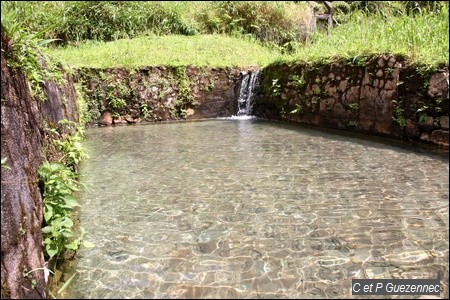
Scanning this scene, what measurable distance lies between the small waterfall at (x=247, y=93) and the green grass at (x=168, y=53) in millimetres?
496

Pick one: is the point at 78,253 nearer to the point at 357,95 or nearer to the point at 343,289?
the point at 343,289

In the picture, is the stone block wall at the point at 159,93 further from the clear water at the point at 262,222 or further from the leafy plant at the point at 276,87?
the clear water at the point at 262,222

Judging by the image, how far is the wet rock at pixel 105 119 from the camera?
971cm

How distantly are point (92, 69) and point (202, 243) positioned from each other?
8088mm

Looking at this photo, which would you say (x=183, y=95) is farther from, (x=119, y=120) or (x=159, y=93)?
(x=119, y=120)

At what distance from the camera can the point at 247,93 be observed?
10297mm

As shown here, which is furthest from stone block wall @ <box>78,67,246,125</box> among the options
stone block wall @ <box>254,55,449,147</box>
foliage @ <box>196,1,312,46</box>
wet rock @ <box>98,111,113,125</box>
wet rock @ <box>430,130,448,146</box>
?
wet rock @ <box>430,130,448,146</box>

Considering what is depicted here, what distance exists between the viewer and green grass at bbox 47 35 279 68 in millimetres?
10109

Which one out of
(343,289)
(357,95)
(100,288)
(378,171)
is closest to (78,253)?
(100,288)

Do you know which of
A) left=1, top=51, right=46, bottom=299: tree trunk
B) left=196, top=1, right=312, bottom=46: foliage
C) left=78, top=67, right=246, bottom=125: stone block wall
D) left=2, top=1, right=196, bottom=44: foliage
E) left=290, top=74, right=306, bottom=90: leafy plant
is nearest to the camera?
left=1, top=51, right=46, bottom=299: tree trunk

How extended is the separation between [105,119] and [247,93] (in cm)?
394

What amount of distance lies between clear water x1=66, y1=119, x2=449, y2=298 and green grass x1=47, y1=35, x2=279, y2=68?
16.9 feet

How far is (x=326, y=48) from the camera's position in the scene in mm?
8102

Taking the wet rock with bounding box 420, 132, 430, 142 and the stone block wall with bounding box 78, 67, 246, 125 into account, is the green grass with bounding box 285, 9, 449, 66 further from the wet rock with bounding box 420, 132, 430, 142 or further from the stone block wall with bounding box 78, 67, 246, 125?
the stone block wall with bounding box 78, 67, 246, 125
